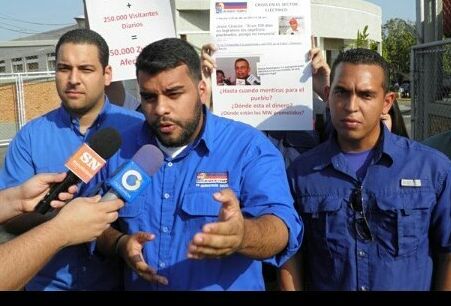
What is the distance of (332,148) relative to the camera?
3.00 m

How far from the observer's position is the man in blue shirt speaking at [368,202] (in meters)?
2.77

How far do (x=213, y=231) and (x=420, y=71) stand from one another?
446 centimetres

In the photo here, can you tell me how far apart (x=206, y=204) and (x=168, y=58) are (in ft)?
2.30

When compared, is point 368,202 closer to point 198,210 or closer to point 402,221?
point 402,221

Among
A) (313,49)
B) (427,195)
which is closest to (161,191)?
(427,195)

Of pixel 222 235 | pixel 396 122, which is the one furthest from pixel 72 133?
pixel 396 122

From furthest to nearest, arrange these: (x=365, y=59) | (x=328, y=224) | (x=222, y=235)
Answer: (x=365, y=59)
(x=328, y=224)
(x=222, y=235)

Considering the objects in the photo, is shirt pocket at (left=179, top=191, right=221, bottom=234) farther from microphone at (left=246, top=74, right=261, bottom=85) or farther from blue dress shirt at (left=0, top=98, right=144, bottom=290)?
microphone at (left=246, top=74, right=261, bottom=85)

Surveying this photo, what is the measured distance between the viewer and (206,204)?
2521 millimetres

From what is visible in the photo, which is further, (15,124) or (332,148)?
(15,124)

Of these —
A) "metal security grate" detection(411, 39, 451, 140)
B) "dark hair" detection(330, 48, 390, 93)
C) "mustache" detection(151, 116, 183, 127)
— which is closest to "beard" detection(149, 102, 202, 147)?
"mustache" detection(151, 116, 183, 127)

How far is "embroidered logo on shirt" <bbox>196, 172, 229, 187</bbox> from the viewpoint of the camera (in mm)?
2582

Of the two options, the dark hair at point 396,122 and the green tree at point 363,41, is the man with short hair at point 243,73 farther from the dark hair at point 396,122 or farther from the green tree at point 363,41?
the green tree at point 363,41

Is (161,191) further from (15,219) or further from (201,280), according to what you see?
(15,219)
